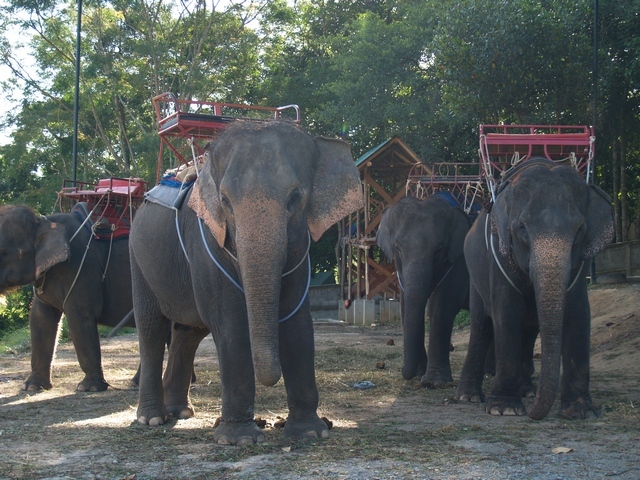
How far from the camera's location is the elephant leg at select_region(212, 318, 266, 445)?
5.32m

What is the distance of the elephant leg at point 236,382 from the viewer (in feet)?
17.5

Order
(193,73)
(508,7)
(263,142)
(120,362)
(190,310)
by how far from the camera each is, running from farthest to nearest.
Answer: (193,73) → (508,7) → (120,362) → (190,310) → (263,142)

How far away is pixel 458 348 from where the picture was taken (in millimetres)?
14000

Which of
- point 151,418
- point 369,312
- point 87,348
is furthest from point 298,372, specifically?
point 369,312

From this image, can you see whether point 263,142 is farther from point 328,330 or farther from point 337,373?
point 328,330

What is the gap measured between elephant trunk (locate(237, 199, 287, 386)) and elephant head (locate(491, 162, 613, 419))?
1.73 meters

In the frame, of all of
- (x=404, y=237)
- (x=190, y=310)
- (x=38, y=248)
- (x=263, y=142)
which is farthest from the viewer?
(x=404, y=237)

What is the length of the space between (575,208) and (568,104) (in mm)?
13314

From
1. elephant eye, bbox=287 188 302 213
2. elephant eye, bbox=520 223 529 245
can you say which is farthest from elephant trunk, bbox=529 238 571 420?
elephant eye, bbox=287 188 302 213

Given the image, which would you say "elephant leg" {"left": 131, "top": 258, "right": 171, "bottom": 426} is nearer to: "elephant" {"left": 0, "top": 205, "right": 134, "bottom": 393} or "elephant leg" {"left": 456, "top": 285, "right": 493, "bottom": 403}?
"elephant" {"left": 0, "top": 205, "right": 134, "bottom": 393}

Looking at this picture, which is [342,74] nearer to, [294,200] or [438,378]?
[438,378]

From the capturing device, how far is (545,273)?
18.7 ft

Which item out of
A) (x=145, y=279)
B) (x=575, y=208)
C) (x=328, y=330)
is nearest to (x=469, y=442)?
(x=575, y=208)

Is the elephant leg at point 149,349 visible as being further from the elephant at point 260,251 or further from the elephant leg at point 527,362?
the elephant leg at point 527,362
